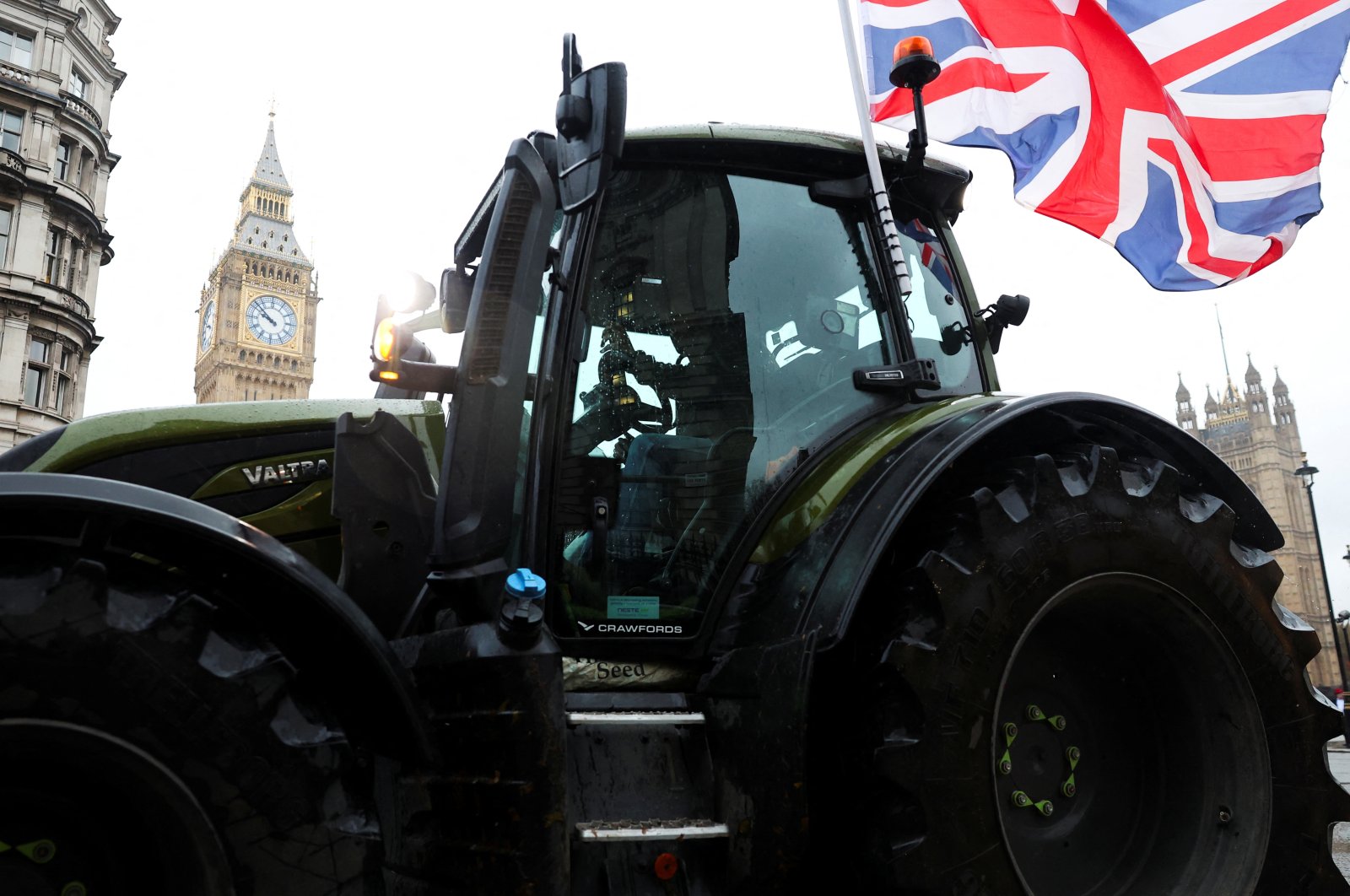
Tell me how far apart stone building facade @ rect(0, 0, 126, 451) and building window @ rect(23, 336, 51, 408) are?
0.11ft

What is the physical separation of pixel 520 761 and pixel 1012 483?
1.47m

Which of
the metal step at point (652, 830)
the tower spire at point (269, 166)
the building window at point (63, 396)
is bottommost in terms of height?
the metal step at point (652, 830)

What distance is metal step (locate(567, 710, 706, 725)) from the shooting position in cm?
227

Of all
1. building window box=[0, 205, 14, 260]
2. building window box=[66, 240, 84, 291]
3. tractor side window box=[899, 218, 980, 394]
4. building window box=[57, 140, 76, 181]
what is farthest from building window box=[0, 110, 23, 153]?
tractor side window box=[899, 218, 980, 394]

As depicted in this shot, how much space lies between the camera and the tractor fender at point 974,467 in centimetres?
231

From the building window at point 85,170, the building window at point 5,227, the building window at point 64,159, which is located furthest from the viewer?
the building window at point 85,170

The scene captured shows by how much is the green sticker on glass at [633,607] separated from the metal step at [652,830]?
1.78 feet

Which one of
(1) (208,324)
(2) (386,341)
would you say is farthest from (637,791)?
(1) (208,324)

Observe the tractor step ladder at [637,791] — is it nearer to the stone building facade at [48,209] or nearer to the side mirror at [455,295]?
the side mirror at [455,295]

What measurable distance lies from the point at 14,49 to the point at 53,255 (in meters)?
8.01

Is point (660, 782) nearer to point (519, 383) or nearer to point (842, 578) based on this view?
point (842, 578)

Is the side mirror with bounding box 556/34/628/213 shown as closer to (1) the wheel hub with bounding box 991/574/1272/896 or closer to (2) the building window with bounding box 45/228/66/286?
(1) the wheel hub with bounding box 991/574/1272/896

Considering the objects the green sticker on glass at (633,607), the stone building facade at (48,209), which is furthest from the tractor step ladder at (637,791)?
the stone building facade at (48,209)

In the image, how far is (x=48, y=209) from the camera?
3338 centimetres
